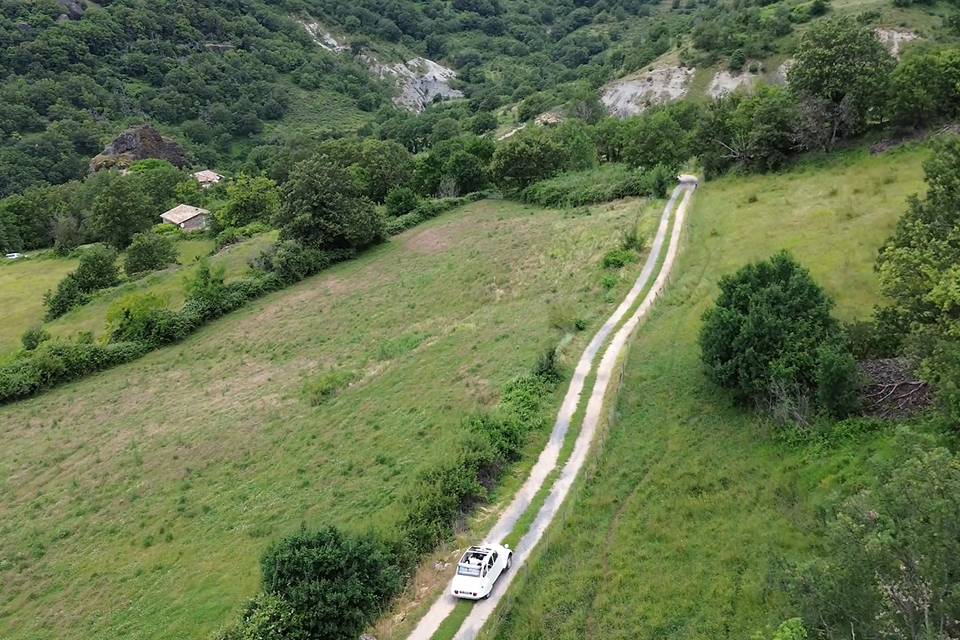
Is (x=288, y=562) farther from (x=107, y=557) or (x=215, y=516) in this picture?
(x=107, y=557)

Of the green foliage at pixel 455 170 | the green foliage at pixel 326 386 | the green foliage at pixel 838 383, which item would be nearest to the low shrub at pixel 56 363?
the green foliage at pixel 326 386

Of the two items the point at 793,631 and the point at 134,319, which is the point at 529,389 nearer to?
the point at 793,631

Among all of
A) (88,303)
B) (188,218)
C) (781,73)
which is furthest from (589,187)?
(188,218)

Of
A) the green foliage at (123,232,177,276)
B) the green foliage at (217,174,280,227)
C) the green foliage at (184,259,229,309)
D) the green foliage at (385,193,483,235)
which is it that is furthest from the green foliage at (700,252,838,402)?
the green foliage at (217,174,280,227)

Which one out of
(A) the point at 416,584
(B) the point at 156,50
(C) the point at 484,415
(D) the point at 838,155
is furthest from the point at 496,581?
(B) the point at 156,50

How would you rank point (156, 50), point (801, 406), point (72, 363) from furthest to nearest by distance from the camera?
point (156, 50) < point (72, 363) < point (801, 406)

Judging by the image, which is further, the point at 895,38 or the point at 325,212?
the point at 895,38
